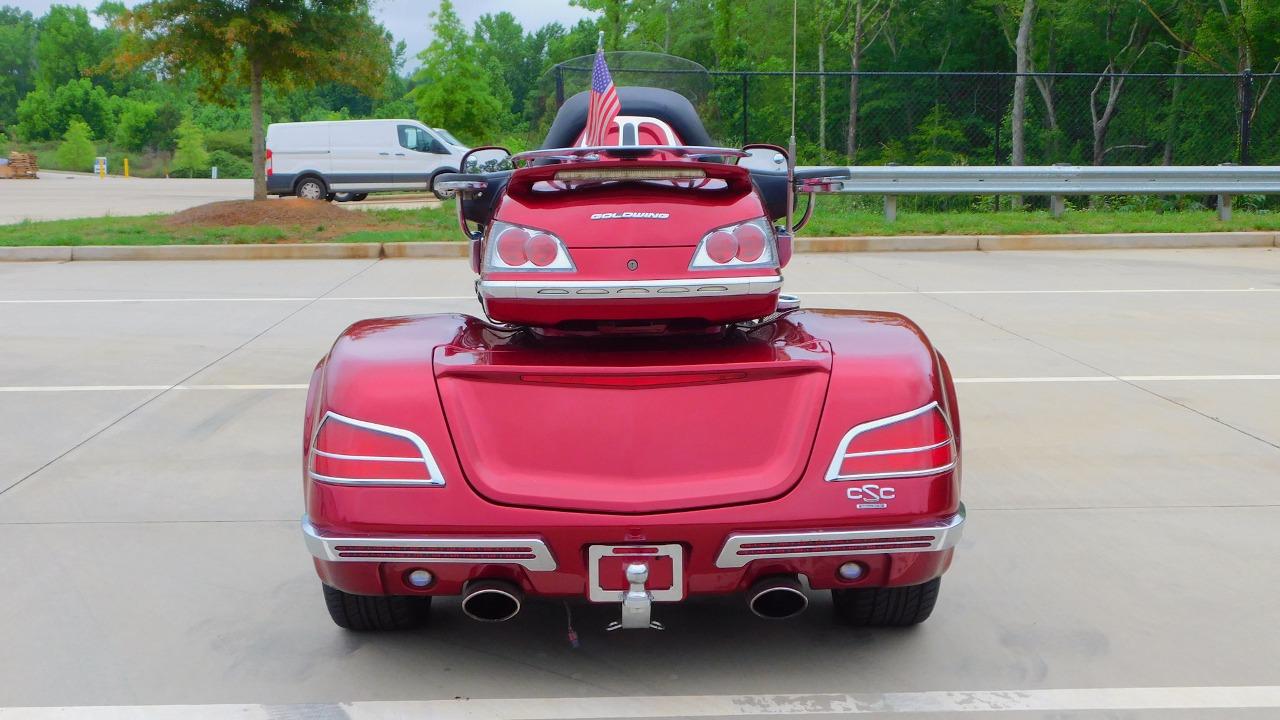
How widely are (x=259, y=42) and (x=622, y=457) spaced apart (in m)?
16.1

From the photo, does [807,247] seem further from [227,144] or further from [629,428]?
[227,144]

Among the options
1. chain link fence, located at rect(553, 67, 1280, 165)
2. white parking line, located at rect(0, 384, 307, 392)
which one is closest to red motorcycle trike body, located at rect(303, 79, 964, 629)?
white parking line, located at rect(0, 384, 307, 392)

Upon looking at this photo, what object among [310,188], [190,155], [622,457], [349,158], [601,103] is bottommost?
[622,457]

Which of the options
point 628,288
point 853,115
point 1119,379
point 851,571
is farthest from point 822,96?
point 851,571

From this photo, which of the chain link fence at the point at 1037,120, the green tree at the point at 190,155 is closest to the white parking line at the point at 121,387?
the chain link fence at the point at 1037,120

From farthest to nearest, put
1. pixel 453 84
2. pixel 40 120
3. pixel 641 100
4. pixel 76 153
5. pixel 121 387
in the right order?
1. pixel 40 120
2. pixel 76 153
3. pixel 453 84
4. pixel 121 387
5. pixel 641 100

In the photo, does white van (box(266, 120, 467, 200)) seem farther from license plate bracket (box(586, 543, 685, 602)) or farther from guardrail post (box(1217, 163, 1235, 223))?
license plate bracket (box(586, 543, 685, 602))

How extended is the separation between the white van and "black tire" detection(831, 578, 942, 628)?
2450 cm

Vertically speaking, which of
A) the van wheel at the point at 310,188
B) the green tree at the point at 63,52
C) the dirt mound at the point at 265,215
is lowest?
the dirt mound at the point at 265,215

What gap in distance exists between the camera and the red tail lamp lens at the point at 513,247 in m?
3.54

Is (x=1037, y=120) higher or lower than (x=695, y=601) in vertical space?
higher

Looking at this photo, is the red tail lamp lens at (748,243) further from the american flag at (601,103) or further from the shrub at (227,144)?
the shrub at (227,144)

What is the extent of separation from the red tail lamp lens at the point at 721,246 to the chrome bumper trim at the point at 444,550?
1.01 meters

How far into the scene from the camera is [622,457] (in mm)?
3076
